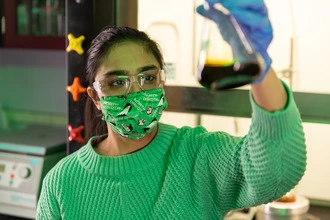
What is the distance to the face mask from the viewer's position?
106 cm

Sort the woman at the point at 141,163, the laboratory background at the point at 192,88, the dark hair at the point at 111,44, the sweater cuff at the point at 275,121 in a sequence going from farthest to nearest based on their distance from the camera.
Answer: the laboratory background at the point at 192,88 → the dark hair at the point at 111,44 → the woman at the point at 141,163 → the sweater cuff at the point at 275,121

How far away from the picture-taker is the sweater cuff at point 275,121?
816mm

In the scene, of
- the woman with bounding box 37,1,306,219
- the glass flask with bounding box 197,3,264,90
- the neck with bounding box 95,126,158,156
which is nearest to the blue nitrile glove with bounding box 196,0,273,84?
the glass flask with bounding box 197,3,264,90

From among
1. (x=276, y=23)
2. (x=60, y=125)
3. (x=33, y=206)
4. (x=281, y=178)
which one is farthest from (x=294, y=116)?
(x=60, y=125)

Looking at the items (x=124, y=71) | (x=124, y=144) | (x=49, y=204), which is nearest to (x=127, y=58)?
(x=124, y=71)

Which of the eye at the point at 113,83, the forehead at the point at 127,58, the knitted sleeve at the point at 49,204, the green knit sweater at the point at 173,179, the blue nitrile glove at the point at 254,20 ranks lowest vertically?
the knitted sleeve at the point at 49,204

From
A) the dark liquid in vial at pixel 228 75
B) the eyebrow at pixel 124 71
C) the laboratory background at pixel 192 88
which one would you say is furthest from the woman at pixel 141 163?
the laboratory background at pixel 192 88

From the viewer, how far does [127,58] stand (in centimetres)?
110

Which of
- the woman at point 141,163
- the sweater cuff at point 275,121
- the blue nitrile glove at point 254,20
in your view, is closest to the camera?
the blue nitrile glove at point 254,20

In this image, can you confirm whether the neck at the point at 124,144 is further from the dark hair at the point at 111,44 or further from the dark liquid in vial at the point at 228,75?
the dark liquid in vial at the point at 228,75

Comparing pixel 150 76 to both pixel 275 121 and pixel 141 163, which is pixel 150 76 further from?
pixel 275 121

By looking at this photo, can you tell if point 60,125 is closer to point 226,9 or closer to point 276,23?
point 276,23

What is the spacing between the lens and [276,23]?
1.59 m

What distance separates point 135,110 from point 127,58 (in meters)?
0.12
